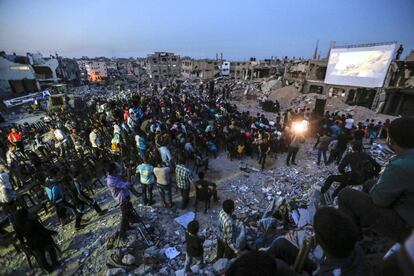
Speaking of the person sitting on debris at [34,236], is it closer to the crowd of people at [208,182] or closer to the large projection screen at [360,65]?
the crowd of people at [208,182]

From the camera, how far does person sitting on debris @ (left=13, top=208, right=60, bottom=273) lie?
144 inches

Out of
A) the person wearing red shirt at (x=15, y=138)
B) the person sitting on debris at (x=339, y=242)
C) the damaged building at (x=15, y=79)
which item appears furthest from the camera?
the damaged building at (x=15, y=79)

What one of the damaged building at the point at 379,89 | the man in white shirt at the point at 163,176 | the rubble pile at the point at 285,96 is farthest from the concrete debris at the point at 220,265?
the rubble pile at the point at 285,96

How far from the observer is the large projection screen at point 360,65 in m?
19.9

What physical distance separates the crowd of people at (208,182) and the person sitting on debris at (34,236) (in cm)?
2

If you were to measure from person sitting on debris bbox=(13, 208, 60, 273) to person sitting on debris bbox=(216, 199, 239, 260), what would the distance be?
362cm

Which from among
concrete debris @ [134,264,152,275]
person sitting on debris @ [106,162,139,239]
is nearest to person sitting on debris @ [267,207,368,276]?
concrete debris @ [134,264,152,275]

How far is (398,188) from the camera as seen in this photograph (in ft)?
6.81

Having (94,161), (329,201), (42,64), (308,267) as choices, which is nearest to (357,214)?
(308,267)

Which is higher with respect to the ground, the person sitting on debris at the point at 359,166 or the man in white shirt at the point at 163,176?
the person sitting on debris at the point at 359,166

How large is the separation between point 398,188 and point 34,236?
19.4 feet

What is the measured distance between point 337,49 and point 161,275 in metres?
30.4

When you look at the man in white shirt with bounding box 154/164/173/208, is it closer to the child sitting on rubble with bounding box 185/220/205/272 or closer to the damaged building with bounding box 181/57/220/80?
the child sitting on rubble with bounding box 185/220/205/272

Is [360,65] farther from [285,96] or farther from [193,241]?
[193,241]
